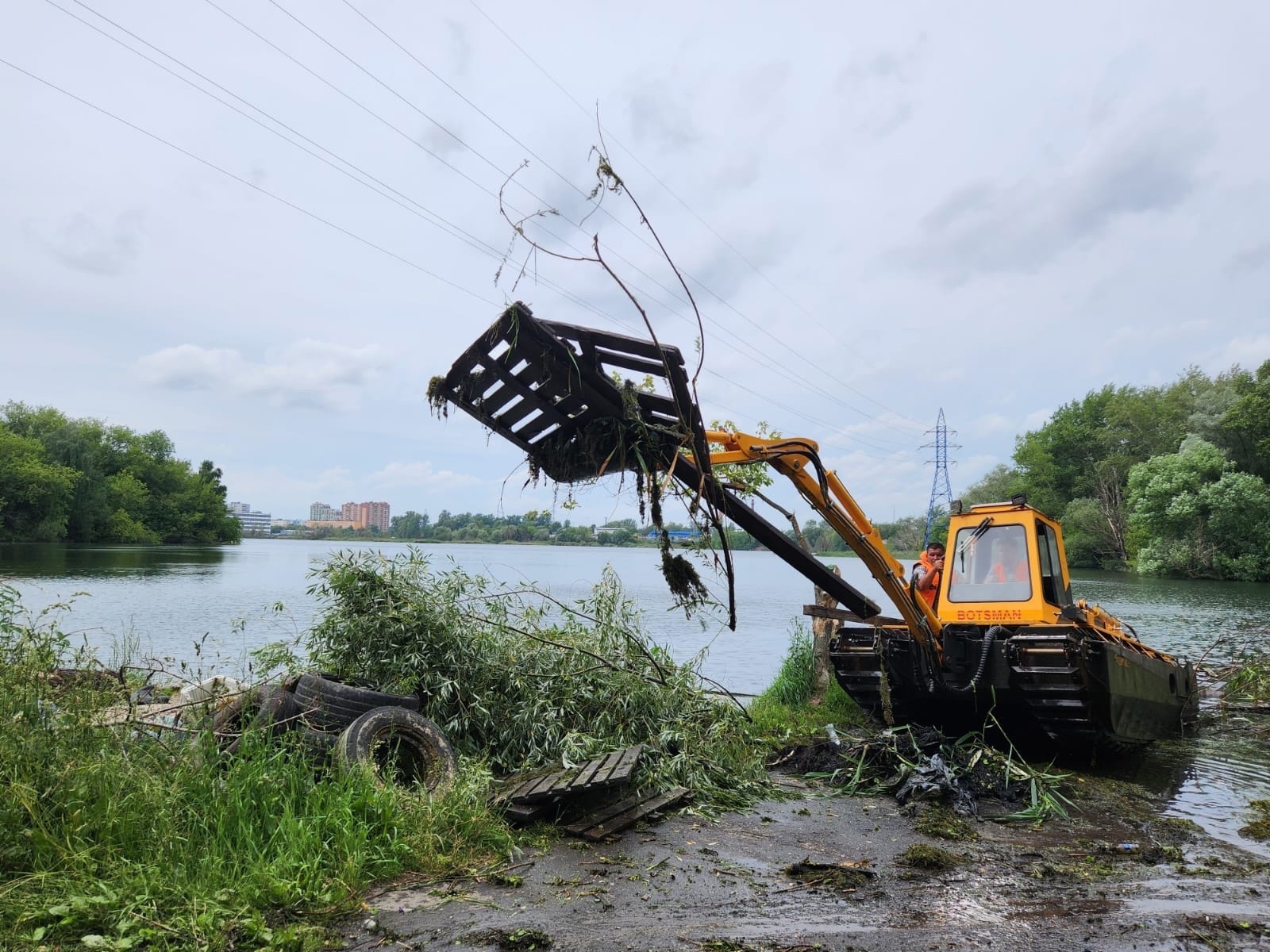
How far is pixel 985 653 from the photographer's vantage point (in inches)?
340

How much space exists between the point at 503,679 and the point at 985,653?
4788mm

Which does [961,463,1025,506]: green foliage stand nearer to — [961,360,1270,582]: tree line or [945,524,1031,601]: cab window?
[961,360,1270,582]: tree line

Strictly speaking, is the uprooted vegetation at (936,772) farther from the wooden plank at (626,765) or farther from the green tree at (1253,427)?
the green tree at (1253,427)

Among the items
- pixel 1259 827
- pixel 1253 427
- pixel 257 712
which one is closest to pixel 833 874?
pixel 1259 827

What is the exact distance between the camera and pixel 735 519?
7031 mm

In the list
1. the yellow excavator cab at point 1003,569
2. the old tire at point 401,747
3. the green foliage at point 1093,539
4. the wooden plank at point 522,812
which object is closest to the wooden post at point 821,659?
the yellow excavator cab at point 1003,569

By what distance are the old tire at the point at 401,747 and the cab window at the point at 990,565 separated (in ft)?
19.9

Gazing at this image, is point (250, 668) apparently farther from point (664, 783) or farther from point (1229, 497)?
point (1229, 497)

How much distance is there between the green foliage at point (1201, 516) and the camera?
148 ft

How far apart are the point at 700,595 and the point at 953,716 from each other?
4.46m

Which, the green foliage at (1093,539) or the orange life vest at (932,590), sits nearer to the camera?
the orange life vest at (932,590)

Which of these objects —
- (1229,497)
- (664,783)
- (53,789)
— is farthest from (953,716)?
(1229,497)

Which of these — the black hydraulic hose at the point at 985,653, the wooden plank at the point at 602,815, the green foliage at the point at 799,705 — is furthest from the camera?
the green foliage at the point at 799,705

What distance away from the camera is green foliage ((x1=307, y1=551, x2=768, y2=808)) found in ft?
24.3
